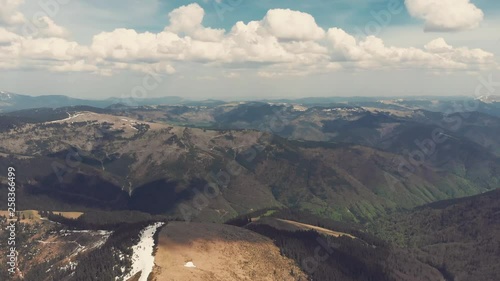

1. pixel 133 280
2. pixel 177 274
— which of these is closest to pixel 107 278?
pixel 133 280

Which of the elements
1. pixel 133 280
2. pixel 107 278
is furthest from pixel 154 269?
pixel 107 278

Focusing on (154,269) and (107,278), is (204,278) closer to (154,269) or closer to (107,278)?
(154,269)

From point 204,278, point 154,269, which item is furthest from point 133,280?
point 204,278

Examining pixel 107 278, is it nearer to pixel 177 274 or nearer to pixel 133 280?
pixel 133 280

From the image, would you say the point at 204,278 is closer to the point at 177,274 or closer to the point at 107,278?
the point at 177,274

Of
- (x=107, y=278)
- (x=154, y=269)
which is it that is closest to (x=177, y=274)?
(x=154, y=269)
